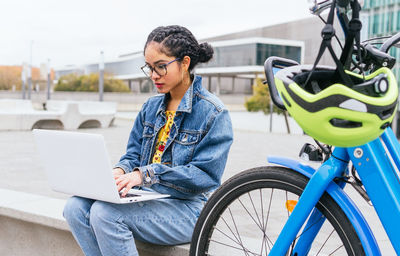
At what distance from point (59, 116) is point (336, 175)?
14744 mm

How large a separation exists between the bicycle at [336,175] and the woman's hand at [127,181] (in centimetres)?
41

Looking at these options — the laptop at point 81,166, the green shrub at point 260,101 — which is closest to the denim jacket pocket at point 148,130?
the laptop at point 81,166

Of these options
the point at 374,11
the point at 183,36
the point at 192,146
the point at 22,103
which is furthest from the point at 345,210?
the point at 374,11

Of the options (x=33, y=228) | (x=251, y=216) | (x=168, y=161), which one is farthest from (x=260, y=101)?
(x=251, y=216)

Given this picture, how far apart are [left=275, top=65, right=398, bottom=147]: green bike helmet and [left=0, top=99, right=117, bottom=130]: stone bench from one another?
1400 cm

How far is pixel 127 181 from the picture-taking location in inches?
89.0

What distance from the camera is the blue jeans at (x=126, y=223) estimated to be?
2.20 meters

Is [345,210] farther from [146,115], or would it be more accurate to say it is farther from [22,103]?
[22,103]

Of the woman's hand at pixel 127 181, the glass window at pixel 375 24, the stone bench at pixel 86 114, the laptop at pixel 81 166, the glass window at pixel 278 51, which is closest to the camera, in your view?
the laptop at pixel 81 166

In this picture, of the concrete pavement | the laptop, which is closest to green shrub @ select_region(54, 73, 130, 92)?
the concrete pavement

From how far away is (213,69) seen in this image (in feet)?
221

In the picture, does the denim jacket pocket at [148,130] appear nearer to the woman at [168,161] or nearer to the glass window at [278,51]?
the woman at [168,161]

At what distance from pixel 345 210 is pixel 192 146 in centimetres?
96

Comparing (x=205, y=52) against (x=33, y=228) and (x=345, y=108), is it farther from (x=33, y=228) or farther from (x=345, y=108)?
(x=33, y=228)
